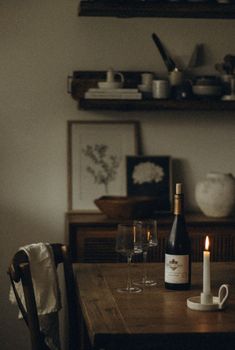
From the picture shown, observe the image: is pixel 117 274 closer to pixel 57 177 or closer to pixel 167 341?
pixel 167 341

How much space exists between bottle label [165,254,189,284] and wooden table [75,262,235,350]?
44mm

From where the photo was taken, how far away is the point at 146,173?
4.25 meters

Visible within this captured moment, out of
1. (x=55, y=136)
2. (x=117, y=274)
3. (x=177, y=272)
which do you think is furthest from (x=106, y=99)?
(x=177, y=272)

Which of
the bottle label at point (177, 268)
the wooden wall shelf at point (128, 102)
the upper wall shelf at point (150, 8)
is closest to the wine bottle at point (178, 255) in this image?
the bottle label at point (177, 268)

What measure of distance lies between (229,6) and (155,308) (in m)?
2.35

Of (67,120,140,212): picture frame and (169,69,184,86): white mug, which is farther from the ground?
(169,69,184,86): white mug

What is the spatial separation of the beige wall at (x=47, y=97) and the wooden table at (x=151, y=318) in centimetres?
153

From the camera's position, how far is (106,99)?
4012 millimetres

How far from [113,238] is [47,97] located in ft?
3.05

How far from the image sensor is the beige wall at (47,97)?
4191 millimetres

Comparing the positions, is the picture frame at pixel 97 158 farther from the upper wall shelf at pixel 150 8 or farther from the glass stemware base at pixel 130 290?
the glass stemware base at pixel 130 290

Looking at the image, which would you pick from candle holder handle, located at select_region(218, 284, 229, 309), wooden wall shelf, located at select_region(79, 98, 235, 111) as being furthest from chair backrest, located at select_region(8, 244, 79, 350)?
wooden wall shelf, located at select_region(79, 98, 235, 111)

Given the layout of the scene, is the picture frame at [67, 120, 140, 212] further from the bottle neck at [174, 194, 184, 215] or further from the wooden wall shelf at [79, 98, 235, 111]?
the bottle neck at [174, 194, 184, 215]

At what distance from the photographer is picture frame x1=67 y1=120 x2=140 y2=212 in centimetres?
424
